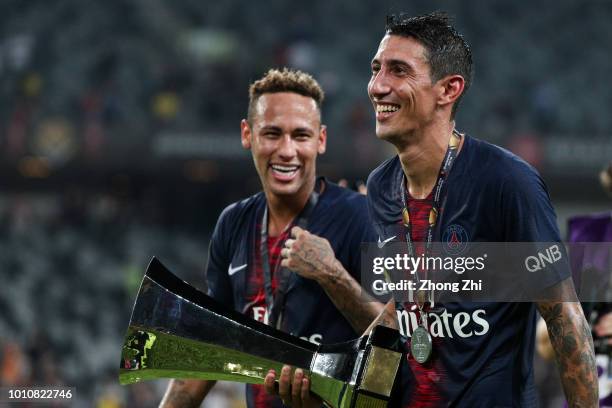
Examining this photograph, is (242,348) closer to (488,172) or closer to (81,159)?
(488,172)

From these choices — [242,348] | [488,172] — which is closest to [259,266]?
[242,348]

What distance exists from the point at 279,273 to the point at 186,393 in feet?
2.07

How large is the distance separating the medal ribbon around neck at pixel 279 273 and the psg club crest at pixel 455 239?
1008 mm

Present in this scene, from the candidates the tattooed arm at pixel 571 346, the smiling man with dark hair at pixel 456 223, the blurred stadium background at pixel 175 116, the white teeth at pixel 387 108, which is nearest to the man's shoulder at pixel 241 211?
the smiling man with dark hair at pixel 456 223

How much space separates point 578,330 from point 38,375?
10.3 metres

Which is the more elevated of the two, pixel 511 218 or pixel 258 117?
pixel 258 117

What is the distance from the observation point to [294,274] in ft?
13.6

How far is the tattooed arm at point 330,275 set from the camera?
3898 mm

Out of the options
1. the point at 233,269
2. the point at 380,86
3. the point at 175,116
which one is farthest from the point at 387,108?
the point at 175,116

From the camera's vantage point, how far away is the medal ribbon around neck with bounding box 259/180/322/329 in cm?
415

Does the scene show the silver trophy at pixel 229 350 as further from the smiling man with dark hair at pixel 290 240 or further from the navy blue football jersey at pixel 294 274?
the navy blue football jersey at pixel 294 274

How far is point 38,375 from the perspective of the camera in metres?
12.4

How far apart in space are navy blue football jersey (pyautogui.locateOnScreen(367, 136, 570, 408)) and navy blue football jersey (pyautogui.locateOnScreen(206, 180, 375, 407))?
1.99 feet

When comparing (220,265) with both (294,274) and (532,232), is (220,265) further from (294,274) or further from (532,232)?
(532,232)
